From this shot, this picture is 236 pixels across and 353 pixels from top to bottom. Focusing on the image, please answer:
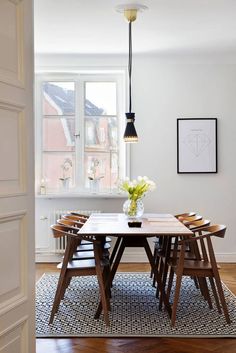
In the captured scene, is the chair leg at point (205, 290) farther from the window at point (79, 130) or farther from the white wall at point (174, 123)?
the window at point (79, 130)

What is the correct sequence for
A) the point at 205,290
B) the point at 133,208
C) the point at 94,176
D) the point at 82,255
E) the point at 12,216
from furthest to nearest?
the point at 94,176 → the point at 133,208 → the point at 82,255 → the point at 205,290 → the point at 12,216

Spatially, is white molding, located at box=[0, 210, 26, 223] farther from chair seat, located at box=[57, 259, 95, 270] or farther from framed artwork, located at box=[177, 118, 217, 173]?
framed artwork, located at box=[177, 118, 217, 173]

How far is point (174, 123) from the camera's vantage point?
621cm

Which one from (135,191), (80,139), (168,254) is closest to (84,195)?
(80,139)

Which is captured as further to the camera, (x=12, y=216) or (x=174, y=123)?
(x=174, y=123)

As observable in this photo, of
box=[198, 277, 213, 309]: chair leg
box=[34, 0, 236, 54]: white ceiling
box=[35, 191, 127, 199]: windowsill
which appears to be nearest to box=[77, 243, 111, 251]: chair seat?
box=[198, 277, 213, 309]: chair leg

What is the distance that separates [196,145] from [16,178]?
4.50 m

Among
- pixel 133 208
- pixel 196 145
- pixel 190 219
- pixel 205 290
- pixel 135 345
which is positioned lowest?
pixel 135 345

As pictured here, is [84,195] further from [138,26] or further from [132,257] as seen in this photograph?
[138,26]

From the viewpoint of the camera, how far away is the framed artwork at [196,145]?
243 inches

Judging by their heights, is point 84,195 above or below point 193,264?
above

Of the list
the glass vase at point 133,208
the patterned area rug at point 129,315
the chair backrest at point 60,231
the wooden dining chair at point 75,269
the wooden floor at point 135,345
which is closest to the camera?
the wooden floor at point 135,345

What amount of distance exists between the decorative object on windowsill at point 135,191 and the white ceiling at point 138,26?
154cm

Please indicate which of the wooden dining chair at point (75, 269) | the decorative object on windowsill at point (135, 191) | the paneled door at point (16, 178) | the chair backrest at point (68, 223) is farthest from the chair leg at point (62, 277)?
the paneled door at point (16, 178)
